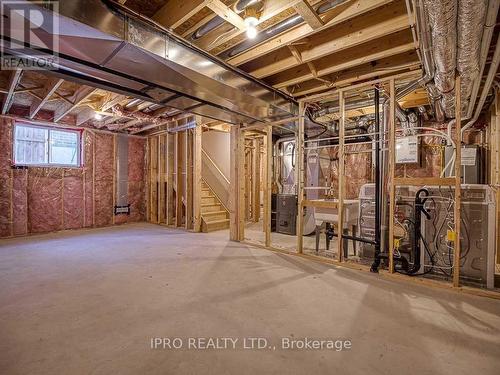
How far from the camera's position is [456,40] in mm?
2059

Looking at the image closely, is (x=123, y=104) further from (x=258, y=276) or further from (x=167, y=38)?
(x=258, y=276)

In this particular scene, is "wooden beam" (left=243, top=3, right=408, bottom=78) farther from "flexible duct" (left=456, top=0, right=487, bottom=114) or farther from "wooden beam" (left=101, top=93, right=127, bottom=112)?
"wooden beam" (left=101, top=93, right=127, bottom=112)

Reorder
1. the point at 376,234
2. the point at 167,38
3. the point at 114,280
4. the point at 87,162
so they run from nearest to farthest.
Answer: the point at 167,38 < the point at 114,280 < the point at 376,234 < the point at 87,162

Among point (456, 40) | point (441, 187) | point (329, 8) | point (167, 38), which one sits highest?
point (329, 8)

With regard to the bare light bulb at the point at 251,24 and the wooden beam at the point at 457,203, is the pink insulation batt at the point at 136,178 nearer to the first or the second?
the bare light bulb at the point at 251,24

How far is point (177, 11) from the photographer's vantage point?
2.32 meters

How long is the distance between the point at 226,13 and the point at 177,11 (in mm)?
452

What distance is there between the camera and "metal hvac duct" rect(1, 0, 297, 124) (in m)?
1.89

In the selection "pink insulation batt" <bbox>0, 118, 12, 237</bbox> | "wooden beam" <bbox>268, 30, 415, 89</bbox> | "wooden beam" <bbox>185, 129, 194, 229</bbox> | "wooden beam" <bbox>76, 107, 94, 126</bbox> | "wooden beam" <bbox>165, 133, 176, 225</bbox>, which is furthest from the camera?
"wooden beam" <bbox>165, 133, 176, 225</bbox>

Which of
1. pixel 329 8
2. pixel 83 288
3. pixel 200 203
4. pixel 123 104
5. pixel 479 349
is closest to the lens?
pixel 479 349

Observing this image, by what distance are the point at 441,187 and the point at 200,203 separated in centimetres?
441

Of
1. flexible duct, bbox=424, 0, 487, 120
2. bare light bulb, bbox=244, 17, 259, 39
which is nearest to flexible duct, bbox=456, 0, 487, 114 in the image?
flexible duct, bbox=424, 0, 487, 120

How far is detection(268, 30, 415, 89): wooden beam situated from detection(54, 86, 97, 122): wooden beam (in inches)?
107

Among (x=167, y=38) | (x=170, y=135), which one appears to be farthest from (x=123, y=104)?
(x=167, y=38)
